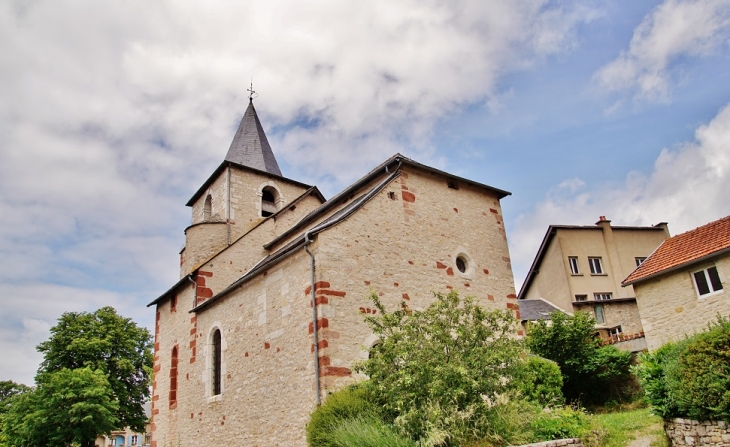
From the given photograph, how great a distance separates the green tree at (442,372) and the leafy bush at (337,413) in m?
0.25

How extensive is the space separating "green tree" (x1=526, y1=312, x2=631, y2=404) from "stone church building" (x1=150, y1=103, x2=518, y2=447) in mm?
3355

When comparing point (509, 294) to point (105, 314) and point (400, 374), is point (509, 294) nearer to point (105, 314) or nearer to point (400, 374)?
point (400, 374)

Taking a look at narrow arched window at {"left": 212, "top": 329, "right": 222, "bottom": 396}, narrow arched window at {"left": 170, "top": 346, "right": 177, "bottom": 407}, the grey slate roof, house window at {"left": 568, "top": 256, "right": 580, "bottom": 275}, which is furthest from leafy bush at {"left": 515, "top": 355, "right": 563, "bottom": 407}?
house window at {"left": 568, "top": 256, "right": 580, "bottom": 275}

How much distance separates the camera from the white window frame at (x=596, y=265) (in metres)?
25.2

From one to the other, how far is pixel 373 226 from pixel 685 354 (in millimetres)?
6211

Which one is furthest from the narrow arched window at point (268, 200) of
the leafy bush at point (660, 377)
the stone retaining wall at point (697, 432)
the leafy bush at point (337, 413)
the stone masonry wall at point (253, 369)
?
the stone retaining wall at point (697, 432)

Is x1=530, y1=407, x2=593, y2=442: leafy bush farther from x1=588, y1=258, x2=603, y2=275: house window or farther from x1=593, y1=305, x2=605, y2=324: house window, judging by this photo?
x1=588, y1=258, x2=603, y2=275: house window

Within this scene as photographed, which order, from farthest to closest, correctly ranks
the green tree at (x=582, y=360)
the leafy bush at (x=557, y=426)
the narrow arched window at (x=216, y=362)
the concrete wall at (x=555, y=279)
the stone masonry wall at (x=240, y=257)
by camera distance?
the concrete wall at (x=555, y=279) < the stone masonry wall at (x=240, y=257) < the green tree at (x=582, y=360) < the narrow arched window at (x=216, y=362) < the leafy bush at (x=557, y=426)

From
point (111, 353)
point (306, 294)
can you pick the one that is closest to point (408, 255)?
point (306, 294)

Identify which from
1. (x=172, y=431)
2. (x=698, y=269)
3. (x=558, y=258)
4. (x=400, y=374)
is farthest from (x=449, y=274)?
(x=558, y=258)

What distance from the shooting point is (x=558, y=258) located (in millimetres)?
24906

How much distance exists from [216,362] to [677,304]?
12.4 metres

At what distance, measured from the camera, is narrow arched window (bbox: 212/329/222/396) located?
1327 centimetres

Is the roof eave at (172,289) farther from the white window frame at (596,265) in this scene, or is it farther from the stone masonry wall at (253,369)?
the white window frame at (596,265)
